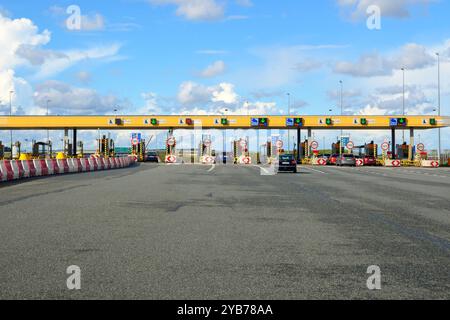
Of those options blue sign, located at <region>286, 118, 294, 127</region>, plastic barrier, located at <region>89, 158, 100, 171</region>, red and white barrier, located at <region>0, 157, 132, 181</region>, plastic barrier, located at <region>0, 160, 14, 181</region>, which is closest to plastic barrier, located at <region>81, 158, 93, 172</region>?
red and white barrier, located at <region>0, 157, 132, 181</region>

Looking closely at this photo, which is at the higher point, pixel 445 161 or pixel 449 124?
pixel 449 124

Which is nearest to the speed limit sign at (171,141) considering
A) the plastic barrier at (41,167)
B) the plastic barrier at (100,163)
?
the plastic barrier at (100,163)

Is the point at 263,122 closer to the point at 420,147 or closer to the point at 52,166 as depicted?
the point at 420,147

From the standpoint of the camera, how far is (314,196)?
17.5 meters

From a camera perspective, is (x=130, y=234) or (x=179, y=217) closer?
(x=130, y=234)

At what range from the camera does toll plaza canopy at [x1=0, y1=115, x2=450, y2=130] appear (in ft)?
225

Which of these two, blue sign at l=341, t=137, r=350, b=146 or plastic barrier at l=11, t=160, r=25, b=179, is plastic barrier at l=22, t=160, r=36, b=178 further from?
blue sign at l=341, t=137, r=350, b=146

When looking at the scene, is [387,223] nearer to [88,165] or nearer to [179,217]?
[179,217]

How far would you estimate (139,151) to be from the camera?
269 ft

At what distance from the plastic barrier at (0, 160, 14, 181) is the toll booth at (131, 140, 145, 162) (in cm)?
5162

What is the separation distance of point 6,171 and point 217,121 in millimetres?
45583

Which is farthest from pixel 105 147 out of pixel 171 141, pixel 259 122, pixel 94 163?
pixel 94 163
